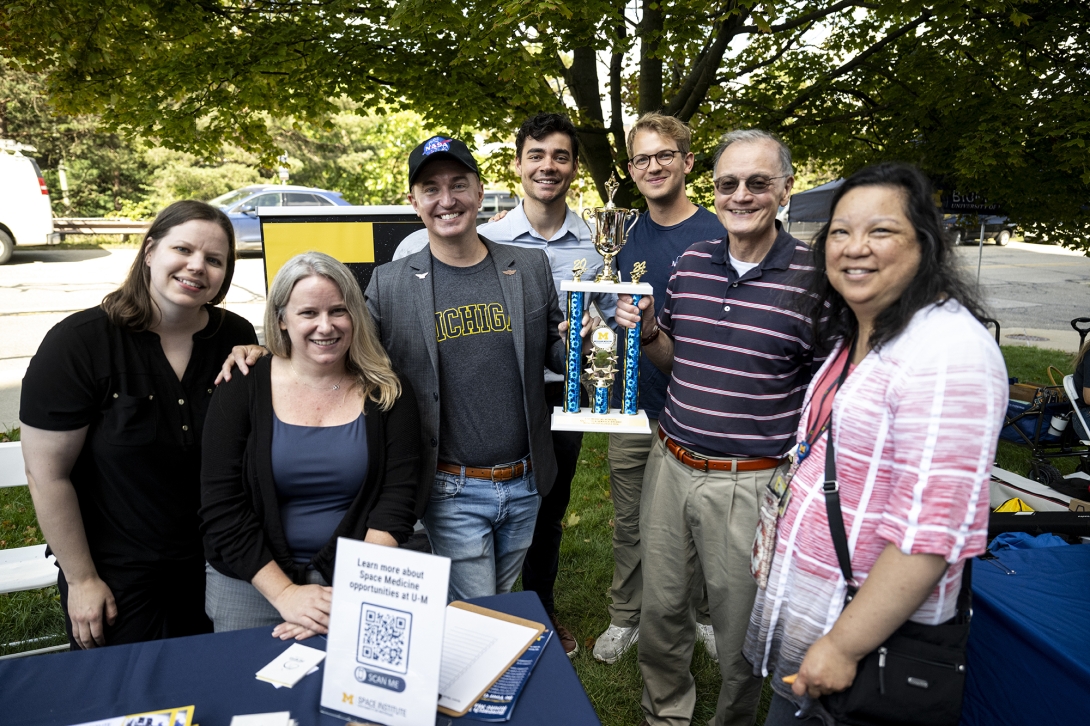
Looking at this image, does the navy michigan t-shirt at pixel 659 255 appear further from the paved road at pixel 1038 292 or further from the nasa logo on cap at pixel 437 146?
the paved road at pixel 1038 292

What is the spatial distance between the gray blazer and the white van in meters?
17.2

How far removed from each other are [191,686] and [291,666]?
22cm

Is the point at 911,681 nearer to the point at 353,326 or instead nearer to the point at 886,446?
the point at 886,446

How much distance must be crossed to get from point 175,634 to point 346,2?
424 centimetres

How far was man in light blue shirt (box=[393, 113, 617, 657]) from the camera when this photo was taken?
3.07 metres

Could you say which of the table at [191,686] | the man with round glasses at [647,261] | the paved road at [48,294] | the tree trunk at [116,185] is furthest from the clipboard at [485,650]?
the tree trunk at [116,185]

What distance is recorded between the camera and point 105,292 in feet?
40.0

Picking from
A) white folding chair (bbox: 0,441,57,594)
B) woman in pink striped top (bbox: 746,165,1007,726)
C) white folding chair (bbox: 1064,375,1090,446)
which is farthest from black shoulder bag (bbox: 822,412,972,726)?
white folding chair (bbox: 1064,375,1090,446)

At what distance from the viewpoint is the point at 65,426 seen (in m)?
2.04

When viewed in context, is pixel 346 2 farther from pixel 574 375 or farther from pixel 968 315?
pixel 968 315

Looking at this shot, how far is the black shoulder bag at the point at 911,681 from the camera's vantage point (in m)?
1.50

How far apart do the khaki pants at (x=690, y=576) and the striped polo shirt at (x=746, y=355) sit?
15cm

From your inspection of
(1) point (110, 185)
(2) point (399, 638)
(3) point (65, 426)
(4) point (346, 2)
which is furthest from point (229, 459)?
(1) point (110, 185)

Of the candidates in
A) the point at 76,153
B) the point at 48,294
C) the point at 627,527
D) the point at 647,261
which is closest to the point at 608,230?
the point at 647,261
